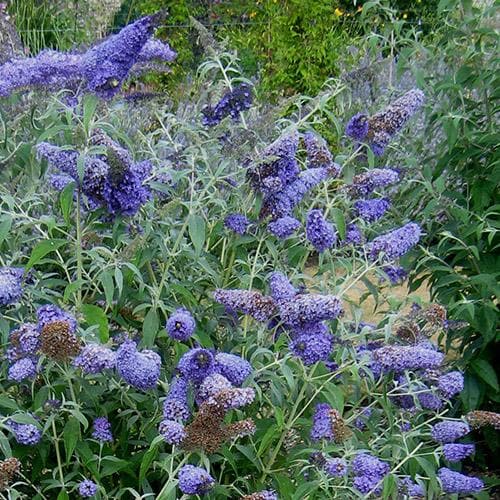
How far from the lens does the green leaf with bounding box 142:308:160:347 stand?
2.49 metres

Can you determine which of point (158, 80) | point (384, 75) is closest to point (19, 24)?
point (158, 80)

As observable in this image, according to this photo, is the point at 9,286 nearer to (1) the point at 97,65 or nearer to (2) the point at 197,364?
(2) the point at 197,364

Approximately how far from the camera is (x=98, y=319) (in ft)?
7.93

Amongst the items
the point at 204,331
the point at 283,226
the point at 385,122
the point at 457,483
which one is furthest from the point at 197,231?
the point at 457,483

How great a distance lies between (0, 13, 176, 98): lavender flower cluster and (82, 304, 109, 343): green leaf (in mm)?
522

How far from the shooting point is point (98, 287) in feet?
8.73

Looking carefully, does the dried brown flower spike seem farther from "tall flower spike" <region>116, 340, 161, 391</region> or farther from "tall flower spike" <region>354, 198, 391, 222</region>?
"tall flower spike" <region>354, 198, 391, 222</region>

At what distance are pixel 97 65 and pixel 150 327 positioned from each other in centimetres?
66

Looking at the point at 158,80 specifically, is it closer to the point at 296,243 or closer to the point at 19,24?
the point at 19,24

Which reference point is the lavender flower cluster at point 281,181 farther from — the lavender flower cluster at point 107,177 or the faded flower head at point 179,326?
the faded flower head at point 179,326

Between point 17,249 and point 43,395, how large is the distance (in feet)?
1.47

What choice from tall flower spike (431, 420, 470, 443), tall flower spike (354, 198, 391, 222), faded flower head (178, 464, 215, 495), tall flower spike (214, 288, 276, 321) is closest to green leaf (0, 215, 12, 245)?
tall flower spike (214, 288, 276, 321)

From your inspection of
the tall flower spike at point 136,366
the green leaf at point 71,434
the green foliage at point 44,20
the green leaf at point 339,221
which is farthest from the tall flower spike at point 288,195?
the green foliage at point 44,20

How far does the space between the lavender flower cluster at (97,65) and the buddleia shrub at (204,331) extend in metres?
0.05
